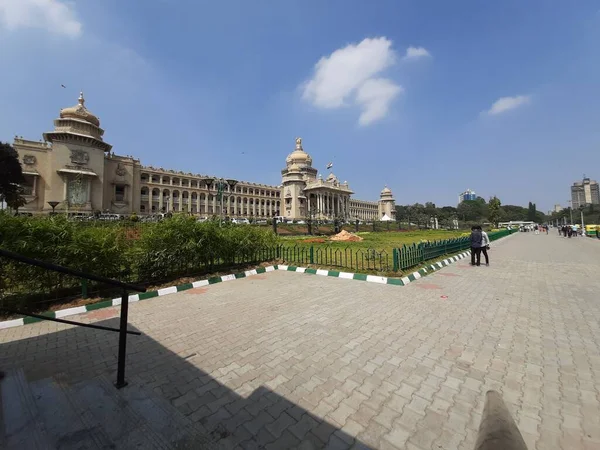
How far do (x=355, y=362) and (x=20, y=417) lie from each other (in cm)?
339

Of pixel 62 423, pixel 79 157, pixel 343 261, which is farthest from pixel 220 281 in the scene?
pixel 79 157

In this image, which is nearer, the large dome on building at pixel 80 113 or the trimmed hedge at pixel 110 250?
the trimmed hedge at pixel 110 250

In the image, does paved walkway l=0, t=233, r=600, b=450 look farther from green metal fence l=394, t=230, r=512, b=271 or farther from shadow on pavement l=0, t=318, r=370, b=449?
green metal fence l=394, t=230, r=512, b=271

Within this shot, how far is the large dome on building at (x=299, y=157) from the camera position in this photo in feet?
258

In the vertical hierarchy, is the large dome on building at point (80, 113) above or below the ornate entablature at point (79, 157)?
above

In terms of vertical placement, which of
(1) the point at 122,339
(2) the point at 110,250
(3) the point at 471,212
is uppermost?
(3) the point at 471,212

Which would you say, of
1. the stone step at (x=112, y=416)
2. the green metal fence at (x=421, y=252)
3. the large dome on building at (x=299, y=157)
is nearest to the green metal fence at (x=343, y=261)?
the green metal fence at (x=421, y=252)

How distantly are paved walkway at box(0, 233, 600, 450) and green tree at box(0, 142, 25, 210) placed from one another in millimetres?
42534

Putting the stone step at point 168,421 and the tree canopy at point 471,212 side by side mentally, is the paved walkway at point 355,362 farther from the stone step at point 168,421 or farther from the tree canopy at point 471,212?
the tree canopy at point 471,212

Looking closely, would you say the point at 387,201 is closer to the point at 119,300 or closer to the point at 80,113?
the point at 80,113

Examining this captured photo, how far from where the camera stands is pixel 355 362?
343 centimetres

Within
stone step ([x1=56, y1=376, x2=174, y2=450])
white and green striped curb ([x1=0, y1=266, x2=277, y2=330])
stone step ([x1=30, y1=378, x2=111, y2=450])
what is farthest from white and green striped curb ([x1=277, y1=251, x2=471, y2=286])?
stone step ([x1=30, y1=378, x2=111, y2=450])

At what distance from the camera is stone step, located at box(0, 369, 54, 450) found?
2.02 meters

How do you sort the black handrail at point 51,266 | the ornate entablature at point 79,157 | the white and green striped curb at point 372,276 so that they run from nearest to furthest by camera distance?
the black handrail at point 51,266 → the white and green striped curb at point 372,276 → the ornate entablature at point 79,157
